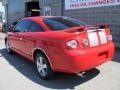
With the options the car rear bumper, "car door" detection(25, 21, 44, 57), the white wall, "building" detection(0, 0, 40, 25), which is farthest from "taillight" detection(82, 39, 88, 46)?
the white wall

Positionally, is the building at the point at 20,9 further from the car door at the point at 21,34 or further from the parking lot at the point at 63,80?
the parking lot at the point at 63,80

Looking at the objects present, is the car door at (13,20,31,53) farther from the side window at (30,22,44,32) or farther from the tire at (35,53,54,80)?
the tire at (35,53,54,80)

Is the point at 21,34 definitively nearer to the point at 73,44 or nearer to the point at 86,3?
the point at 73,44

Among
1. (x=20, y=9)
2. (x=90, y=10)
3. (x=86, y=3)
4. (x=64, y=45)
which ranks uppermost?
(x=20, y=9)

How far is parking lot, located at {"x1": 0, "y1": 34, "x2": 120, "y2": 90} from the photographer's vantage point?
17.4ft

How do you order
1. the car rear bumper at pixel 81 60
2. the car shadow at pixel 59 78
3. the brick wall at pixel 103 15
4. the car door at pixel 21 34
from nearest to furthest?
the car rear bumper at pixel 81 60, the car shadow at pixel 59 78, the car door at pixel 21 34, the brick wall at pixel 103 15

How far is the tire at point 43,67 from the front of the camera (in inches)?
219

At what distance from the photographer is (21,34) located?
23.1ft

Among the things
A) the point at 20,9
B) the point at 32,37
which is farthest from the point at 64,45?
the point at 20,9

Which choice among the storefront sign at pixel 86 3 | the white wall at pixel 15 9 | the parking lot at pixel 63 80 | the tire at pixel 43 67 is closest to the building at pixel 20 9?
the white wall at pixel 15 9

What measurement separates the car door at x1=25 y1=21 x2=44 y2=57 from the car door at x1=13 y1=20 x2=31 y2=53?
277 millimetres

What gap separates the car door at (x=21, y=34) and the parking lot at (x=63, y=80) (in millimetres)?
647

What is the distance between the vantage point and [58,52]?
509 centimetres

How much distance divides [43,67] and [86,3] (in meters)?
5.41
